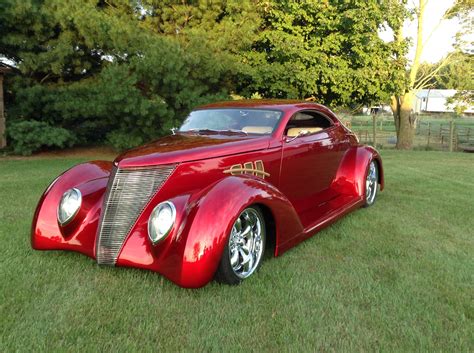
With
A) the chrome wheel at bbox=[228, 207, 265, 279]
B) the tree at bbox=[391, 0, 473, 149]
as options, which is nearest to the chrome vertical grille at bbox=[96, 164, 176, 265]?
the chrome wheel at bbox=[228, 207, 265, 279]

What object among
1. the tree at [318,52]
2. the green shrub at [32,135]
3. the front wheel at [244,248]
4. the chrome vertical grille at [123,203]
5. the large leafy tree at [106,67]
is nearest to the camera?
the front wheel at [244,248]

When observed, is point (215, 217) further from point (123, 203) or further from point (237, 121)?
point (237, 121)

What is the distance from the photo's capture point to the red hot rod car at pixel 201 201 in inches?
121

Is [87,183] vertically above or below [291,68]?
below

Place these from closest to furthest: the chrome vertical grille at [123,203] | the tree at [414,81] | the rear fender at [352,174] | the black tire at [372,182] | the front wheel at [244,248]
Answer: the front wheel at [244,248] < the chrome vertical grille at [123,203] < the rear fender at [352,174] < the black tire at [372,182] < the tree at [414,81]

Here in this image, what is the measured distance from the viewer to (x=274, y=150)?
430 cm

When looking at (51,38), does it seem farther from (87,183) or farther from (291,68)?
(87,183)

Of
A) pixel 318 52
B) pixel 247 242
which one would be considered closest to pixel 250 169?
pixel 247 242

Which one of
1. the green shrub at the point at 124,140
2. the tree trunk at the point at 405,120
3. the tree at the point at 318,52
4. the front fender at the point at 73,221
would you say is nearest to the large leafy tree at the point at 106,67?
the green shrub at the point at 124,140

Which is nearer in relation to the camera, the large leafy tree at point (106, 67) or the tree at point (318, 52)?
the large leafy tree at point (106, 67)

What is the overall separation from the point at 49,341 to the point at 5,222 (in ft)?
9.96

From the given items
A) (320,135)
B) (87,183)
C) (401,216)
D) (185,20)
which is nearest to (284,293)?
(87,183)

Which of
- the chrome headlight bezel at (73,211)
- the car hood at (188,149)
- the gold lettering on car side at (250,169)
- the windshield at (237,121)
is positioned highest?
the windshield at (237,121)

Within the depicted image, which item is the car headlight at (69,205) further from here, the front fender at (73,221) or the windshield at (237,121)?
the windshield at (237,121)
